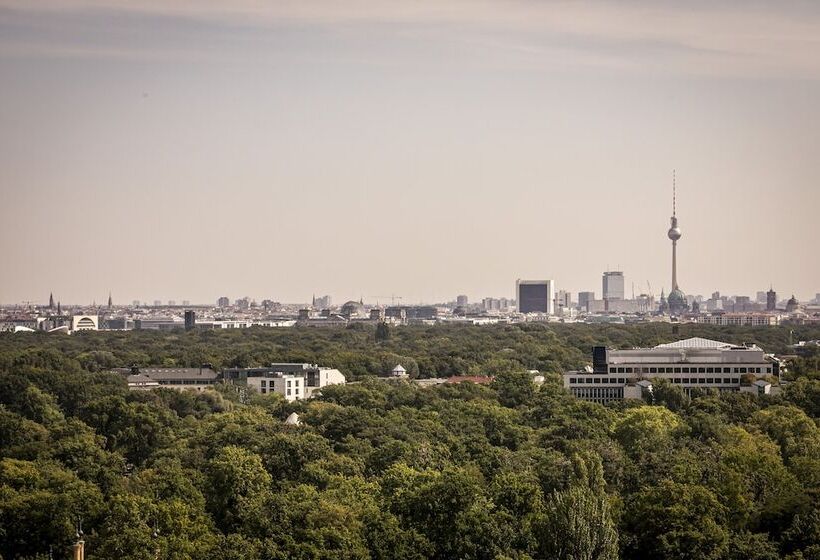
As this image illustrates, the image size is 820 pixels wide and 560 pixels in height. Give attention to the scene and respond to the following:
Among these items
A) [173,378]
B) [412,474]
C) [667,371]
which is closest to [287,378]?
[173,378]

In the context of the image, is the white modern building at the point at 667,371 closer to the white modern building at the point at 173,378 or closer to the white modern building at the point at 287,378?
the white modern building at the point at 287,378

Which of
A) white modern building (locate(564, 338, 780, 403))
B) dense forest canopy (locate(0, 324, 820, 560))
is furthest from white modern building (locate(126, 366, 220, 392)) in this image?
white modern building (locate(564, 338, 780, 403))

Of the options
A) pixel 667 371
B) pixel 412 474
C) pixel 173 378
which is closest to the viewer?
pixel 412 474

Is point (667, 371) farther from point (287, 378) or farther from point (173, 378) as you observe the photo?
point (173, 378)

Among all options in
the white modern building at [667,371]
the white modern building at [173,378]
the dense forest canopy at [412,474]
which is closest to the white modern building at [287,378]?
Result: the white modern building at [173,378]

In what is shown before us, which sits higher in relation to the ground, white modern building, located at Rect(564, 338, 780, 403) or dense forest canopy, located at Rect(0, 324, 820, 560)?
white modern building, located at Rect(564, 338, 780, 403)

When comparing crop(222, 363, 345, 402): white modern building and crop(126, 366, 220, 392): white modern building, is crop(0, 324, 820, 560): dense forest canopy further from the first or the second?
crop(222, 363, 345, 402): white modern building
